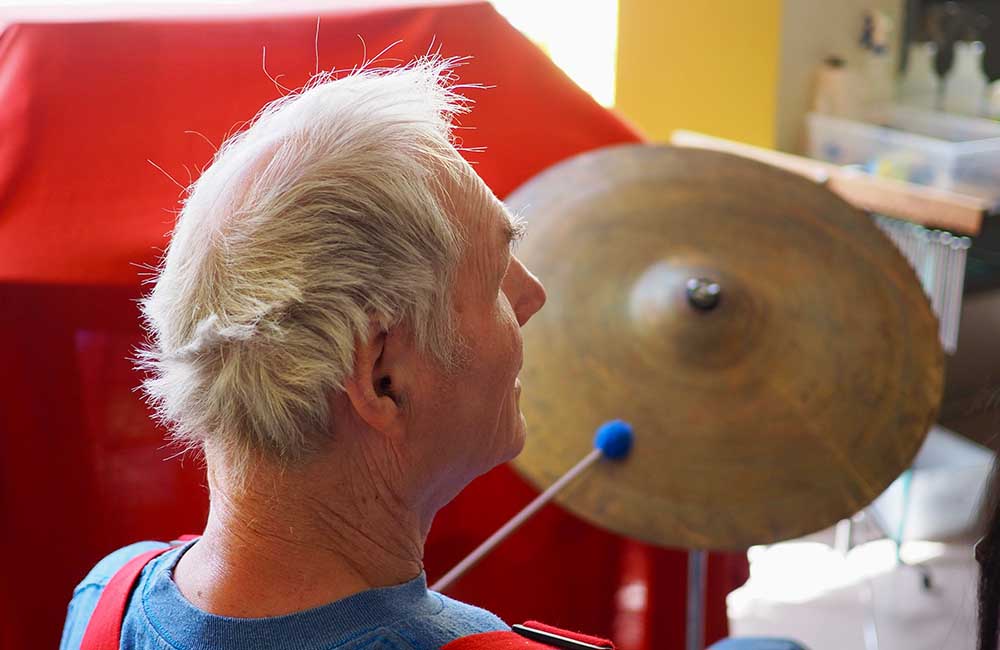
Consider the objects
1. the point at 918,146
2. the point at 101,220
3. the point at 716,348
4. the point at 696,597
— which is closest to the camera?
the point at 101,220

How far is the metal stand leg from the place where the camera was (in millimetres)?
1409

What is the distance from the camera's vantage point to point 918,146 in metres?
2.52

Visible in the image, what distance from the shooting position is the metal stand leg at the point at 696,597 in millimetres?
1409

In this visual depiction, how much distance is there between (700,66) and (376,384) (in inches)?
87.4

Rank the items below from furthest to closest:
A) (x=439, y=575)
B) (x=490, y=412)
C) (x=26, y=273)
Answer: (x=439, y=575)
(x=26, y=273)
(x=490, y=412)

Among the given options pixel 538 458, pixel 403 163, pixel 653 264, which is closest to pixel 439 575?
pixel 538 458

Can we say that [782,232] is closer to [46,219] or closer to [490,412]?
[490,412]

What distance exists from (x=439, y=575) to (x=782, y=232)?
2.02 feet

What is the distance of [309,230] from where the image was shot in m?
0.62

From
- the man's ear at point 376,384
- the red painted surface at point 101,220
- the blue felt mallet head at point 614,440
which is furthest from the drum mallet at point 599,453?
the man's ear at point 376,384

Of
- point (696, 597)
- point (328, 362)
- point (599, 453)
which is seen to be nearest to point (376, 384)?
point (328, 362)

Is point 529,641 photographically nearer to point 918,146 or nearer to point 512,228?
point 512,228

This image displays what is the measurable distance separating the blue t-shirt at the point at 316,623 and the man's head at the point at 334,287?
0.09 metres

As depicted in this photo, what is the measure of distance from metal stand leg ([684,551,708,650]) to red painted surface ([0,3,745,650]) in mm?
312
